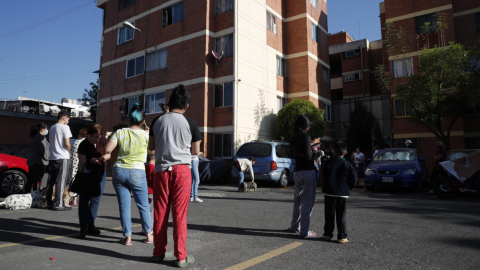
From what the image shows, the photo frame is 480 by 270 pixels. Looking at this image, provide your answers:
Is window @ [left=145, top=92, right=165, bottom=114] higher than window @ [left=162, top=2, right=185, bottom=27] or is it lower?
lower

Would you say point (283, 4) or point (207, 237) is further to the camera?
point (283, 4)

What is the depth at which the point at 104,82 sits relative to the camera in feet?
88.8

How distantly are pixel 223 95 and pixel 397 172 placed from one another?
11797 mm

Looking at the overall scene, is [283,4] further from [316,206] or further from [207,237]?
[207,237]

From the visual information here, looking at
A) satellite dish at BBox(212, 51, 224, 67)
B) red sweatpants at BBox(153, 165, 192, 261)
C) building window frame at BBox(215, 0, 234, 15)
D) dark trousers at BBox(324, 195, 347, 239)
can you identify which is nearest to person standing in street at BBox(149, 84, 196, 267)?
red sweatpants at BBox(153, 165, 192, 261)

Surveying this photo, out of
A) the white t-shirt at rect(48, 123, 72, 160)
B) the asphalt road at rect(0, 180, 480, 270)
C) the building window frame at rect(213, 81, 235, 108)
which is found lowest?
the asphalt road at rect(0, 180, 480, 270)

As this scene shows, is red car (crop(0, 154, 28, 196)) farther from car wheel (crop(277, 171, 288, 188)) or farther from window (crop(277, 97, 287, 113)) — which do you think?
window (crop(277, 97, 287, 113))

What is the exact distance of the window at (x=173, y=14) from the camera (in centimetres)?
2216

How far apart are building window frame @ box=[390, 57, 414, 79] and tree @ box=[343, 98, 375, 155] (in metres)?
4.04

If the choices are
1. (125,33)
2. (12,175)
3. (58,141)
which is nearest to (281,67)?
(125,33)

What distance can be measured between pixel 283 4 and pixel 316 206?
21317mm

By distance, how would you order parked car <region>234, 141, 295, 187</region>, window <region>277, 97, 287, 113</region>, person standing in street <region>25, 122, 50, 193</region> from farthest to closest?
window <region>277, 97, 287, 113</region> → parked car <region>234, 141, 295, 187</region> → person standing in street <region>25, 122, 50, 193</region>

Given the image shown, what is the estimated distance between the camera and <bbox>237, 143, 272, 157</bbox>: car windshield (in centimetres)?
1302

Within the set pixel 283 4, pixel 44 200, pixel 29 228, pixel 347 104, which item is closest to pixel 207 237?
pixel 29 228
